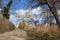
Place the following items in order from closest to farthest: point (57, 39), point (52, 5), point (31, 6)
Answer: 1. point (57, 39)
2. point (52, 5)
3. point (31, 6)

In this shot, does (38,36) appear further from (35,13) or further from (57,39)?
(35,13)

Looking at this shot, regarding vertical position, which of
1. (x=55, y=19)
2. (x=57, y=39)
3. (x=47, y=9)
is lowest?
(x=57, y=39)

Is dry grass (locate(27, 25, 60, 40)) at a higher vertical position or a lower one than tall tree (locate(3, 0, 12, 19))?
lower

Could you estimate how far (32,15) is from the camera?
12859 mm

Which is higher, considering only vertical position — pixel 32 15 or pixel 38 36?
pixel 32 15

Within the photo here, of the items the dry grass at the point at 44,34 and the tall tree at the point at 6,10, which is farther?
the tall tree at the point at 6,10

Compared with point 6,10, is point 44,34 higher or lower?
lower

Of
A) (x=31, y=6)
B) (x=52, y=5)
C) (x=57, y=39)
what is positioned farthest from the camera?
(x=31, y=6)

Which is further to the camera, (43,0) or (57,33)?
(43,0)

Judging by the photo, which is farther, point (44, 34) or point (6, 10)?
point (6, 10)

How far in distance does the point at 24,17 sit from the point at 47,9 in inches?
68.6

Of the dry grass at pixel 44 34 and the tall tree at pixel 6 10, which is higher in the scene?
the tall tree at pixel 6 10

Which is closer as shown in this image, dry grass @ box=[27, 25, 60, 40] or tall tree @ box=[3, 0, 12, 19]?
dry grass @ box=[27, 25, 60, 40]

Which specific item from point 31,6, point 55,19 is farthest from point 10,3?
point 55,19
